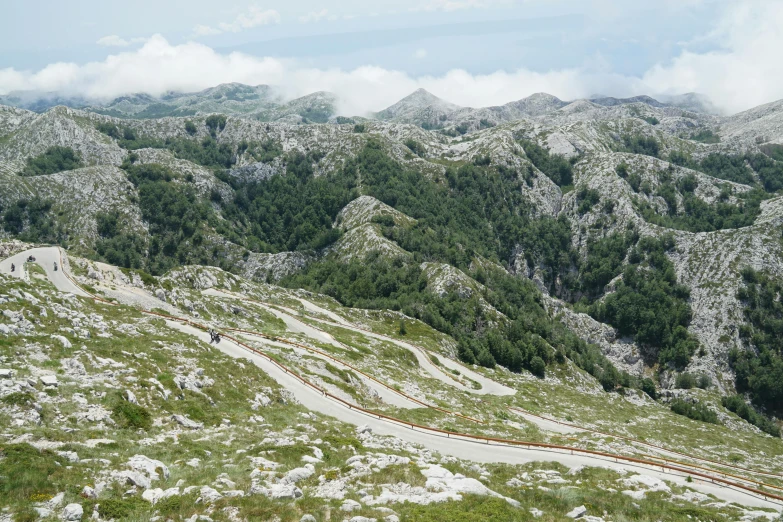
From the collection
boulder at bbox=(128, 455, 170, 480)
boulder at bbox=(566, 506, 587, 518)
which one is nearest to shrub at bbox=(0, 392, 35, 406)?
boulder at bbox=(128, 455, 170, 480)

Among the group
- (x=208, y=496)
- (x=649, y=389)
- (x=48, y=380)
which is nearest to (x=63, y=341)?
(x=48, y=380)

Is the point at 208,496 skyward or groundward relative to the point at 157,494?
skyward

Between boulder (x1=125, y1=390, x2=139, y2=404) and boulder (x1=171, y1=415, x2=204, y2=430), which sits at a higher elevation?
boulder (x1=125, y1=390, x2=139, y2=404)

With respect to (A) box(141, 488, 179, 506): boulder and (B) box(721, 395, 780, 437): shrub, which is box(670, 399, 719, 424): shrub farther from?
(A) box(141, 488, 179, 506): boulder

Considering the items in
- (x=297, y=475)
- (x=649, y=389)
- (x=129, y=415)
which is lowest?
(x=649, y=389)

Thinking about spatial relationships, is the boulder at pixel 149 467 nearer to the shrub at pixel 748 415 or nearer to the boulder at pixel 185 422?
the boulder at pixel 185 422

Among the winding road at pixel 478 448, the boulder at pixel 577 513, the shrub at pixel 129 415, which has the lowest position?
the winding road at pixel 478 448

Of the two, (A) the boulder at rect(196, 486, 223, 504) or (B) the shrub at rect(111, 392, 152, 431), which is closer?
(A) the boulder at rect(196, 486, 223, 504)

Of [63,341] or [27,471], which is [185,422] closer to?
[27,471]

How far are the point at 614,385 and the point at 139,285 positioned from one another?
14063 cm

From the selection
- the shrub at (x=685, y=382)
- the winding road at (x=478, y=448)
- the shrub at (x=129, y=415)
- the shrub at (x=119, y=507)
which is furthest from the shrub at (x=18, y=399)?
the shrub at (x=685, y=382)

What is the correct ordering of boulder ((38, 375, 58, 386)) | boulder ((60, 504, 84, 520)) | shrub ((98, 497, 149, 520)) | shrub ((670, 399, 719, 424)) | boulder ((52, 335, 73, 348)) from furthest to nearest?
1. shrub ((670, 399, 719, 424))
2. boulder ((52, 335, 73, 348))
3. boulder ((38, 375, 58, 386))
4. shrub ((98, 497, 149, 520))
5. boulder ((60, 504, 84, 520))

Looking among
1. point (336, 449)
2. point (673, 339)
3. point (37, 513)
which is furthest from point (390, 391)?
point (673, 339)

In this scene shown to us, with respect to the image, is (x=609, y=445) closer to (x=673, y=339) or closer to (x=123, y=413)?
(x=123, y=413)
